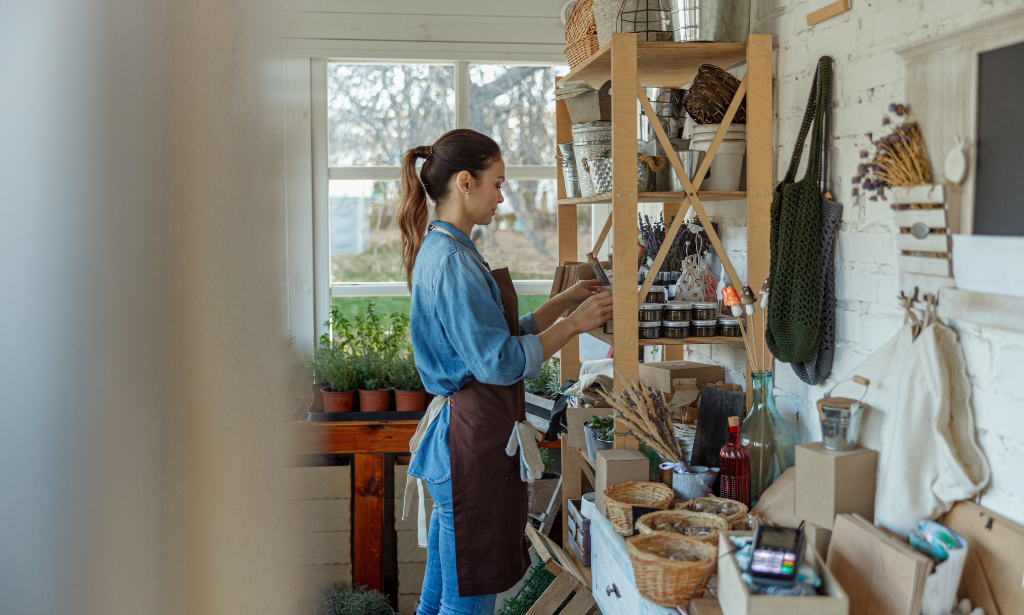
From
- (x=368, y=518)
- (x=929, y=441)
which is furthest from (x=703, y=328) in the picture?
(x=368, y=518)

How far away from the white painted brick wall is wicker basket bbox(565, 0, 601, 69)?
376 millimetres

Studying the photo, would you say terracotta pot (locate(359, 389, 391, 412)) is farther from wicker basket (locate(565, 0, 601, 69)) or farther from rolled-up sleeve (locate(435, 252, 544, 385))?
wicker basket (locate(565, 0, 601, 69))

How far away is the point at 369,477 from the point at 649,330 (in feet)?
4.08

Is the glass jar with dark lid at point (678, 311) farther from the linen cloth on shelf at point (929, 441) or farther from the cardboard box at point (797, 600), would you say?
the cardboard box at point (797, 600)

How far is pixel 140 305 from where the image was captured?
0.16m

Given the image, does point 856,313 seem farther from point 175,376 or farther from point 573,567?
point 175,376

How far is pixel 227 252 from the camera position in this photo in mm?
172

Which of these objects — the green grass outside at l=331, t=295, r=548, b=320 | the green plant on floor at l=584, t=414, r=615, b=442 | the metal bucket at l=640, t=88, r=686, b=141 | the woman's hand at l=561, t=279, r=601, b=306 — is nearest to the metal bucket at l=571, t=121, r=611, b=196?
the metal bucket at l=640, t=88, r=686, b=141

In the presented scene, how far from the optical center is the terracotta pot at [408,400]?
2.53 m

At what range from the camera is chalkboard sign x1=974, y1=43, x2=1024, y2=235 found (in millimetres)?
902

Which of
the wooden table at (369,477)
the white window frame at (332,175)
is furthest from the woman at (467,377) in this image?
the white window frame at (332,175)

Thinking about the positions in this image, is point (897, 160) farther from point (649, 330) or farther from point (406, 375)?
point (406, 375)

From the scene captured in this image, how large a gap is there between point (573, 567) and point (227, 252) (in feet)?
6.05

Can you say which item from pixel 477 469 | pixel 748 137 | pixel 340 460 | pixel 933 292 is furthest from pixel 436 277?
pixel 340 460
